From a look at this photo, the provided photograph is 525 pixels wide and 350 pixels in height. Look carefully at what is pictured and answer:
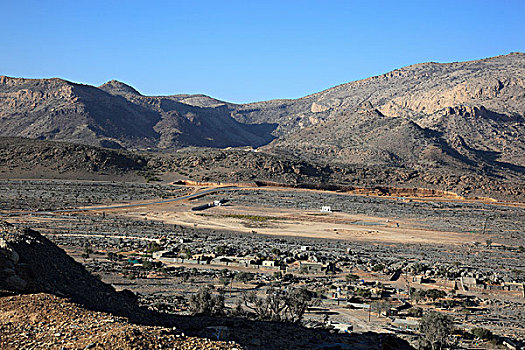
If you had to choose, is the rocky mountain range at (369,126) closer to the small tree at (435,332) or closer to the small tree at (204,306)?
the small tree at (435,332)

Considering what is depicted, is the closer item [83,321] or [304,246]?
[83,321]

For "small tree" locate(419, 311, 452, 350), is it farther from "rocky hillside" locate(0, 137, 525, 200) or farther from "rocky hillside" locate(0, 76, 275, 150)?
"rocky hillside" locate(0, 76, 275, 150)

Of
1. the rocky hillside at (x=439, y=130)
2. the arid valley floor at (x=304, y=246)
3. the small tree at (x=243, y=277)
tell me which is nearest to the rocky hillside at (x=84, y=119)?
the rocky hillside at (x=439, y=130)

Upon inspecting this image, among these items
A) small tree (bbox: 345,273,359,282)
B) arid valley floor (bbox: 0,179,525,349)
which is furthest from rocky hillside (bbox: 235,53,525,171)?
small tree (bbox: 345,273,359,282)

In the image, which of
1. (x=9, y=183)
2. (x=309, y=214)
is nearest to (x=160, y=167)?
(x=9, y=183)

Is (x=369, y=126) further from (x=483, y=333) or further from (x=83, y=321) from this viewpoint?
(x=83, y=321)

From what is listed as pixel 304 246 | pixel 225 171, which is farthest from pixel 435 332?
pixel 225 171

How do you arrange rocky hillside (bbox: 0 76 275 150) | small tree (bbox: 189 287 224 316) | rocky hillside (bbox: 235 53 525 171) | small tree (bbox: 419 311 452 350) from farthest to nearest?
rocky hillside (bbox: 0 76 275 150) < rocky hillside (bbox: 235 53 525 171) < small tree (bbox: 189 287 224 316) < small tree (bbox: 419 311 452 350)
